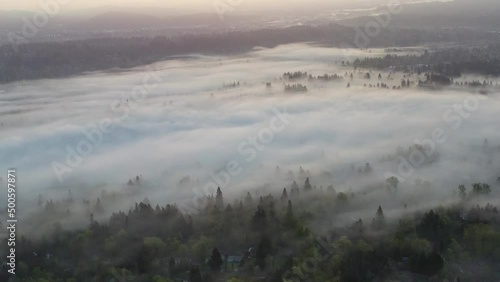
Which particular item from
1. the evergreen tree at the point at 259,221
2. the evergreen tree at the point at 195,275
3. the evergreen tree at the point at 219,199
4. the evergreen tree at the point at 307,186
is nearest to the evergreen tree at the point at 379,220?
the evergreen tree at the point at 307,186

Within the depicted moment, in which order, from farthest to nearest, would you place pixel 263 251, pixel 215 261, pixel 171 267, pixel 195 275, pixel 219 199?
pixel 219 199
pixel 263 251
pixel 215 261
pixel 171 267
pixel 195 275

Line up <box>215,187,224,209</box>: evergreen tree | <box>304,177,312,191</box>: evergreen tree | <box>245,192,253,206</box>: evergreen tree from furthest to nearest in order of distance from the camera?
<box>304,177,312,191</box>: evergreen tree, <box>245,192,253,206</box>: evergreen tree, <box>215,187,224,209</box>: evergreen tree

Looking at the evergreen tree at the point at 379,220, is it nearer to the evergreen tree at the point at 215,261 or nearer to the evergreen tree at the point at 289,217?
the evergreen tree at the point at 289,217

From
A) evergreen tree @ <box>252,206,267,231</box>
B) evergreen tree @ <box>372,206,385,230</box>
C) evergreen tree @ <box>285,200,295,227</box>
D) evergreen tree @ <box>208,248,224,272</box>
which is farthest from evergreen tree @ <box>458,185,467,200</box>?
evergreen tree @ <box>208,248,224,272</box>

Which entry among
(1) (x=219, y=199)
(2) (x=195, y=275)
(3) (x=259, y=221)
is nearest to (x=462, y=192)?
(3) (x=259, y=221)

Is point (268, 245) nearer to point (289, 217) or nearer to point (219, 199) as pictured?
point (289, 217)

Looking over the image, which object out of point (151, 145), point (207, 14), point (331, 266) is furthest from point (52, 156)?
point (207, 14)

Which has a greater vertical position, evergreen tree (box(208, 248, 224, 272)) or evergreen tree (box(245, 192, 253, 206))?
evergreen tree (box(245, 192, 253, 206))

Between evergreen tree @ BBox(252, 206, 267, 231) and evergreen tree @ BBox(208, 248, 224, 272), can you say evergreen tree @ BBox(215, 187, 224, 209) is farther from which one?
evergreen tree @ BBox(208, 248, 224, 272)

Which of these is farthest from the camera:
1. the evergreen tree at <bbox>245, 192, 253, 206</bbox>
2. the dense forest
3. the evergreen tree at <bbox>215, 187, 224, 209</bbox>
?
the evergreen tree at <bbox>245, 192, 253, 206</bbox>

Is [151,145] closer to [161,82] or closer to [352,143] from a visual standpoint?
[352,143]

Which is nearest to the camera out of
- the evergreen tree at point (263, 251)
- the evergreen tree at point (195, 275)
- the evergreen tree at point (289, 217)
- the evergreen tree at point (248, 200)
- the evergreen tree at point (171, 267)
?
the evergreen tree at point (195, 275)
